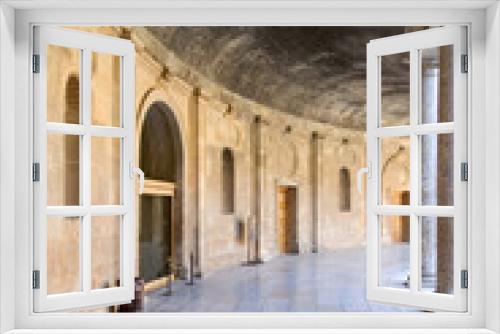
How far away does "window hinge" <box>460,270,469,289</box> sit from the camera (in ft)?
9.23

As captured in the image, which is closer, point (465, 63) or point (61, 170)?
point (465, 63)

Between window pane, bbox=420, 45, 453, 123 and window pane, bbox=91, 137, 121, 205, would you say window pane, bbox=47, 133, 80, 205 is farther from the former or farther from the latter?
window pane, bbox=420, 45, 453, 123

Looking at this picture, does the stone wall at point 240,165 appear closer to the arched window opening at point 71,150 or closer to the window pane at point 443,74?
the arched window opening at point 71,150

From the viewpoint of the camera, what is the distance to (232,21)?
2.87 meters

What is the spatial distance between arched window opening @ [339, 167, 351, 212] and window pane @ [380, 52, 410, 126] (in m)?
2.69

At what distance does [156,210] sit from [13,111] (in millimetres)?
9169

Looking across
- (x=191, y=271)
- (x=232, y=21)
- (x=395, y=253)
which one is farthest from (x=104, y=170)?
(x=395, y=253)

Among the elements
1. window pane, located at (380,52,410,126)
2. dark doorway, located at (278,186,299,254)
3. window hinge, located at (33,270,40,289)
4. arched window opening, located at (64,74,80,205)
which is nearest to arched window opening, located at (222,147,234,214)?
window pane, located at (380,52,410,126)

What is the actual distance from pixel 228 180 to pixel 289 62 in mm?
3404

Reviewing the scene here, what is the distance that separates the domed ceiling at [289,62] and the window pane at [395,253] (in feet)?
12.8

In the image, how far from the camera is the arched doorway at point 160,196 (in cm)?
1149

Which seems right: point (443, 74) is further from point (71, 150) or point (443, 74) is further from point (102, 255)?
point (102, 255)

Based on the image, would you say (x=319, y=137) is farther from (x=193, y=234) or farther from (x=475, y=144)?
(x=475, y=144)

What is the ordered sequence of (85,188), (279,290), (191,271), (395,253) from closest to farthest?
(85,188)
(191,271)
(279,290)
(395,253)
